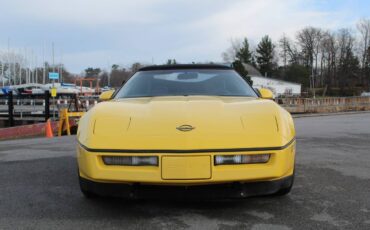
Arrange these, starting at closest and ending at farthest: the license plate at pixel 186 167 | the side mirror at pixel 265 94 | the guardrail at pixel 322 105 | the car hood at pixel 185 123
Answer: the license plate at pixel 186 167 < the car hood at pixel 185 123 < the side mirror at pixel 265 94 < the guardrail at pixel 322 105

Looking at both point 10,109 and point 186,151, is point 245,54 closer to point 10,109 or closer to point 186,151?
point 10,109

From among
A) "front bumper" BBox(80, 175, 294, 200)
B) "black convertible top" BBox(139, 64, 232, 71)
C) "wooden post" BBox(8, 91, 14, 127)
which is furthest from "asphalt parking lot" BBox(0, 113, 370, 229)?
"wooden post" BBox(8, 91, 14, 127)

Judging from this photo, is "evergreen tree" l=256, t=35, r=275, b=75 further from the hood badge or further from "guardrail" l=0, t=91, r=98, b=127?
the hood badge

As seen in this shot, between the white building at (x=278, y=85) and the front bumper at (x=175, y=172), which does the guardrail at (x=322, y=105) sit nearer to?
the front bumper at (x=175, y=172)

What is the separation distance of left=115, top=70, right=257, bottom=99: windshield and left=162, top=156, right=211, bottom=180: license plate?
4.74 feet

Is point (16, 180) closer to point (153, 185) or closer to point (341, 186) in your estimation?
point (153, 185)

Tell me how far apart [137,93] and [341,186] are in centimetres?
241

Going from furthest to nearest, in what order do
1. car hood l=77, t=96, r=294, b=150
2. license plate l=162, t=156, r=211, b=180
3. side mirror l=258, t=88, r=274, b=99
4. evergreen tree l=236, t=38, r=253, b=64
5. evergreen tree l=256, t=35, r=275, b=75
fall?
evergreen tree l=236, t=38, r=253, b=64
evergreen tree l=256, t=35, r=275, b=75
side mirror l=258, t=88, r=274, b=99
car hood l=77, t=96, r=294, b=150
license plate l=162, t=156, r=211, b=180

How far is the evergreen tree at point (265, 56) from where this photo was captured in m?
114

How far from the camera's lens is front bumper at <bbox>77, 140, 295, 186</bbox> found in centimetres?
319

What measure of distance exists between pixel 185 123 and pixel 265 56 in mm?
117117

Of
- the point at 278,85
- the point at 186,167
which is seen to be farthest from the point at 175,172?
the point at 278,85

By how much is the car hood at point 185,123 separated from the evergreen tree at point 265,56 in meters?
113

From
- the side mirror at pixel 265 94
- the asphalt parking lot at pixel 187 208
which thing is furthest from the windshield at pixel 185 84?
the asphalt parking lot at pixel 187 208
